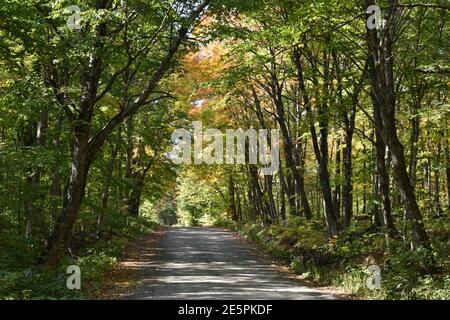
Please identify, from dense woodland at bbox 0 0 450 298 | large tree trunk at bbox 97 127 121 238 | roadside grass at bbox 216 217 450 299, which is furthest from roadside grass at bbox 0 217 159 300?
roadside grass at bbox 216 217 450 299

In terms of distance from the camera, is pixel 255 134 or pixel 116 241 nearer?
pixel 116 241

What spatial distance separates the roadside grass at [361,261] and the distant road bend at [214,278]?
0.76 metres

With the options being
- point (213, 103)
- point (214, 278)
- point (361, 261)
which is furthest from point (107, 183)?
point (361, 261)

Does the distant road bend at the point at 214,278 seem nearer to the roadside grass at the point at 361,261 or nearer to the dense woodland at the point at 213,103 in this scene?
the roadside grass at the point at 361,261

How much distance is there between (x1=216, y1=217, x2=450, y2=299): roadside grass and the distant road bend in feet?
2.49

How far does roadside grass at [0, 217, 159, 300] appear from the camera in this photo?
31.3 ft

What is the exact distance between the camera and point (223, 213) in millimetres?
51562

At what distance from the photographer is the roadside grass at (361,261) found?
10141mm

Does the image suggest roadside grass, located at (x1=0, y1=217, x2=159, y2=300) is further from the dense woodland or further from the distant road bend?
the distant road bend

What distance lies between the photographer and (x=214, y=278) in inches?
535

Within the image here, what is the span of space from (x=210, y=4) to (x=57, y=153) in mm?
6490
